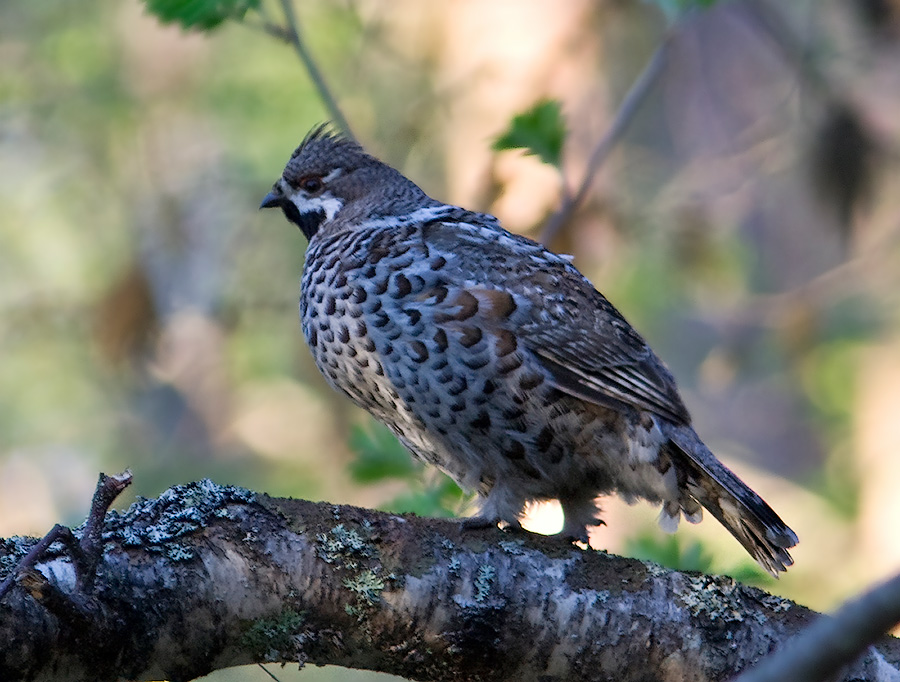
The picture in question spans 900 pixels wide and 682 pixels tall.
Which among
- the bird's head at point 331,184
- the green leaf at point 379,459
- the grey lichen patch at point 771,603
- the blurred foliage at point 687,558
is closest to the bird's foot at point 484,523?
the blurred foliage at point 687,558

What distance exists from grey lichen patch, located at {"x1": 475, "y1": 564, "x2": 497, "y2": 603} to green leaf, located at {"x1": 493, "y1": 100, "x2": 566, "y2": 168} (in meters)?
2.26

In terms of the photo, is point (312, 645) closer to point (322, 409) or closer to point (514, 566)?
point (514, 566)

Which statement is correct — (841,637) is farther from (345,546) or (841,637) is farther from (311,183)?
(311,183)

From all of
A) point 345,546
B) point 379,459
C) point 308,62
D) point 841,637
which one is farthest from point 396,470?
point 841,637

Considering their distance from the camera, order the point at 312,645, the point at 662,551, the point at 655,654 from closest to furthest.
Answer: the point at 312,645 → the point at 655,654 → the point at 662,551

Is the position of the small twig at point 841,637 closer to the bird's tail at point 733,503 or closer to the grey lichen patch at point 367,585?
the grey lichen patch at point 367,585

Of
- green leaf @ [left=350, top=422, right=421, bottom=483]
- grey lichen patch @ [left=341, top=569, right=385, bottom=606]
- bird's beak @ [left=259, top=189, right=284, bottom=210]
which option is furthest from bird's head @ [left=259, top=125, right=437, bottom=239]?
grey lichen patch @ [left=341, top=569, right=385, bottom=606]

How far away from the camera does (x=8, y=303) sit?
9.47 m

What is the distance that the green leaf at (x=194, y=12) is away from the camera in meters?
4.35

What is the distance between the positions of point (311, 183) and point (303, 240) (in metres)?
4.46

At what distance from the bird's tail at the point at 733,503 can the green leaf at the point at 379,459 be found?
1.36 metres

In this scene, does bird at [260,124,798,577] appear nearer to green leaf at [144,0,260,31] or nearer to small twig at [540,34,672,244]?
small twig at [540,34,672,244]

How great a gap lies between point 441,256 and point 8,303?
6771 millimetres

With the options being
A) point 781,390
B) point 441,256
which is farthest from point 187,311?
point 781,390
